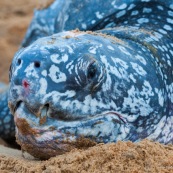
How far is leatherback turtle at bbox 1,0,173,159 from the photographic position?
4.38 ft

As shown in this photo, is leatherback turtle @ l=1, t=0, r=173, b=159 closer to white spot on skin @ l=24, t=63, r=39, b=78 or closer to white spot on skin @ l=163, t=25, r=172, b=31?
white spot on skin @ l=24, t=63, r=39, b=78

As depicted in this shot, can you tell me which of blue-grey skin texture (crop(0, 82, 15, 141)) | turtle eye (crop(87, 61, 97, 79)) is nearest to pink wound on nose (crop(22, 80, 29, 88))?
turtle eye (crop(87, 61, 97, 79))

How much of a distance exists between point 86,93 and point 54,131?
0.13 metres

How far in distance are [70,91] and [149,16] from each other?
797mm

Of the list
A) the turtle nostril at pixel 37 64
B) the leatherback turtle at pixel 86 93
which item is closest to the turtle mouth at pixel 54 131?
the leatherback turtle at pixel 86 93

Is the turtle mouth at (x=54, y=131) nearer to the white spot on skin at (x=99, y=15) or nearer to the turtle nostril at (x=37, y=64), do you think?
the turtle nostril at (x=37, y=64)

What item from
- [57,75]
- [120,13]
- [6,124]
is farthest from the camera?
[6,124]

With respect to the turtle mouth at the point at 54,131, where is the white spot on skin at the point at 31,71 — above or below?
above

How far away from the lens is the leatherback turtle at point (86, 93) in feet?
4.38

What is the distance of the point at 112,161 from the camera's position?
124cm

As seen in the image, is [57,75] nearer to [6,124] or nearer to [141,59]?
[141,59]

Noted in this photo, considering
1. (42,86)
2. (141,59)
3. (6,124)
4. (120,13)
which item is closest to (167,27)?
(120,13)

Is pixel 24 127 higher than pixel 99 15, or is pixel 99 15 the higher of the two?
pixel 99 15

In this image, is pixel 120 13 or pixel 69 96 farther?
pixel 120 13
